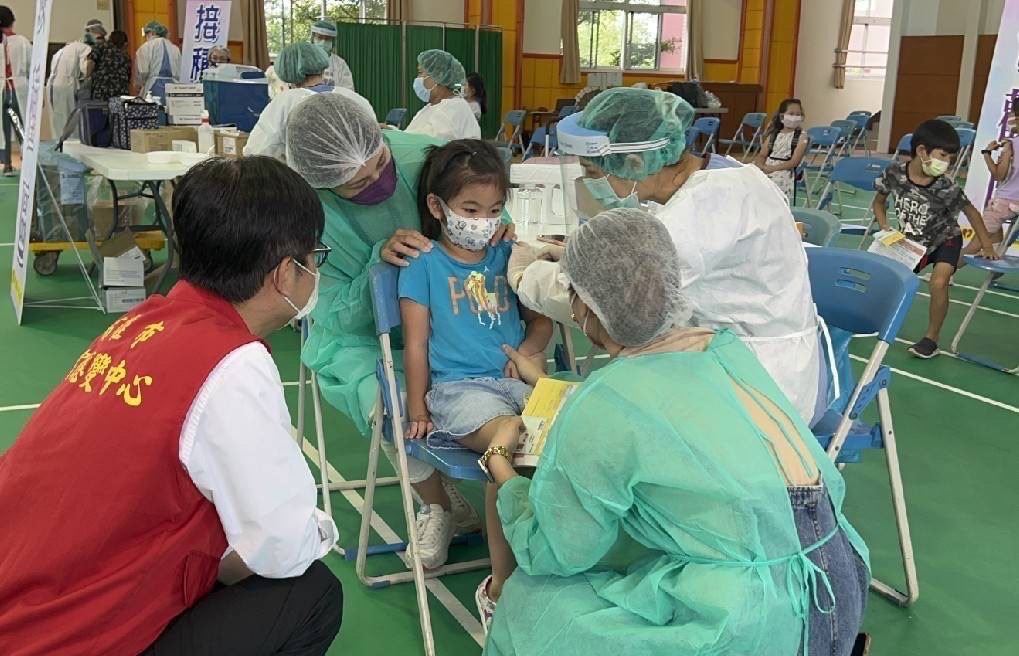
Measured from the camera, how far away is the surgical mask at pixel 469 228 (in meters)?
2.67

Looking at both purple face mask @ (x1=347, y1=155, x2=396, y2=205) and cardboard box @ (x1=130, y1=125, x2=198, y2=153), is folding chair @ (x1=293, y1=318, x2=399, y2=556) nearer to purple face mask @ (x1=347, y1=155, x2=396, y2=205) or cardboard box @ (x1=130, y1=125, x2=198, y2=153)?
purple face mask @ (x1=347, y1=155, x2=396, y2=205)

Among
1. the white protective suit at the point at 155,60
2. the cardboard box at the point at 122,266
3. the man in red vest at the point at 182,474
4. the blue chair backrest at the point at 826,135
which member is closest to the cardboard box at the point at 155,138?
the cardboard box at the point at 122,266

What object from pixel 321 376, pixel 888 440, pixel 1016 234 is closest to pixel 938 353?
pixel 1016 234

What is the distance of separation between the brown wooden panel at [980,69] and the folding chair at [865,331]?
14.1 metres

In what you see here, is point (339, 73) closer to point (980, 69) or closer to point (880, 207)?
point (880, 207)

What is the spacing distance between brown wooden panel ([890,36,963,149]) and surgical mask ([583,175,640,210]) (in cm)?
Answer: 1501

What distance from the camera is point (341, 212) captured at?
9.62ft

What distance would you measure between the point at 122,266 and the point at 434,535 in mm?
3619

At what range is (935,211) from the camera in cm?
518

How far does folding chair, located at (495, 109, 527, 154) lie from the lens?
13.2m

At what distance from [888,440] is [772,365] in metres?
0.54

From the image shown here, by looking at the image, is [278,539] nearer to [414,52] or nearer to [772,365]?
[772,365]

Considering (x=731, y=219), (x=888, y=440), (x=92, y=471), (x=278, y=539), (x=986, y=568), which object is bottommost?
(x=986, y=568)

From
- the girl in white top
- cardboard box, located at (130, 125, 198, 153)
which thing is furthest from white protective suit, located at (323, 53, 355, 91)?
the girl in white top
